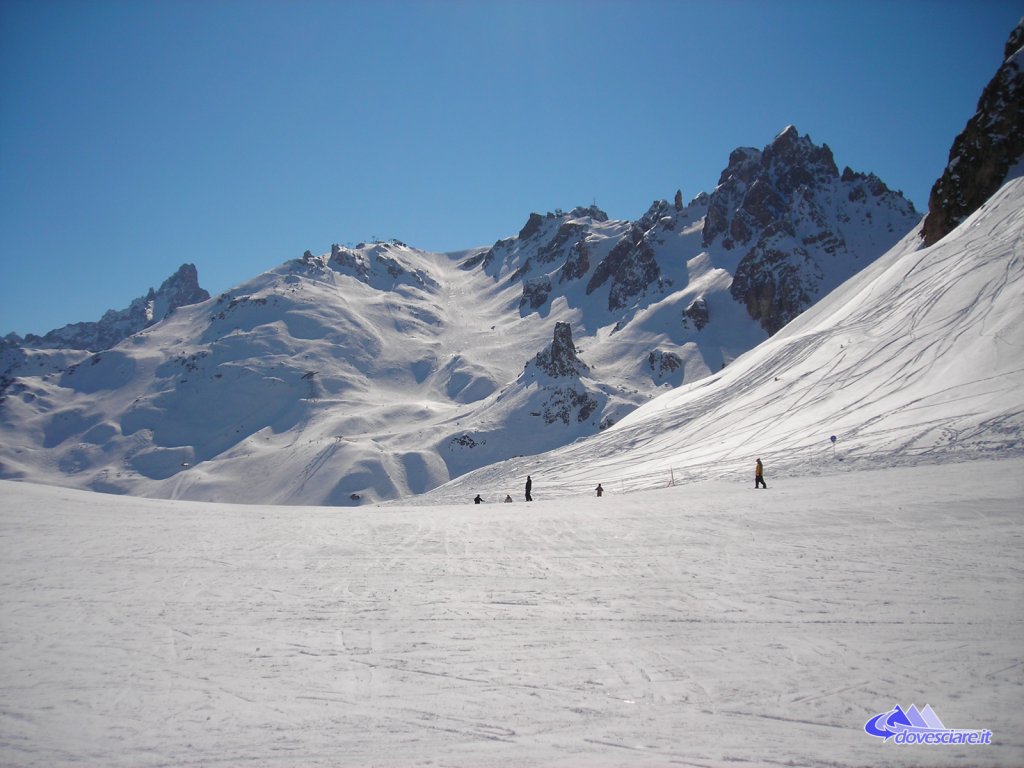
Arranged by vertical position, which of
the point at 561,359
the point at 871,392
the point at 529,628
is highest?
the point at 561,359

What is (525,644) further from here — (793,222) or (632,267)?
(632,267)

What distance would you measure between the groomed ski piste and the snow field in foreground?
39 mm

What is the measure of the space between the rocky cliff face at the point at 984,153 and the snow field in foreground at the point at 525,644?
5031cm

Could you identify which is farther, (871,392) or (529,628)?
(871,392)

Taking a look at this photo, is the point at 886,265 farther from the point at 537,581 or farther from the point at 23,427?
the point at 23,427

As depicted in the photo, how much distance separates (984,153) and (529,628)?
6665 cm

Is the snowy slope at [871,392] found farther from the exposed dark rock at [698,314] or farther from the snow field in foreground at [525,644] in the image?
the exposed dark rock at [698,314]

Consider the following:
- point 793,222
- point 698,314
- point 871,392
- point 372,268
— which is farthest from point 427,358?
point 871,392

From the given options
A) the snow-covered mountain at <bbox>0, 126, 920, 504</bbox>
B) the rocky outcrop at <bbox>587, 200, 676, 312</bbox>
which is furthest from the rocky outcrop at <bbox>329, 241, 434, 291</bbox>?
the rocky outcrop at <bbox>587, 200, 676, 312</bbox>

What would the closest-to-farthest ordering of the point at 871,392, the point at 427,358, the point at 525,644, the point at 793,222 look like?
the point at 525,644 → the point at 871,392 → the point at 793,222 → the point at 427,358

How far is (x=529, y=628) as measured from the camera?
30.9 ft

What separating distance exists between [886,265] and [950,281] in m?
19.3

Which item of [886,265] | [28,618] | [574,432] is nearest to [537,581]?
[28,618]

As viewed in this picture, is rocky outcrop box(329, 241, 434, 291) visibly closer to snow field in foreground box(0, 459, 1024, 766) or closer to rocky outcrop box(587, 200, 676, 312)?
rocky outcrop box(587, 200, 676, 312)
